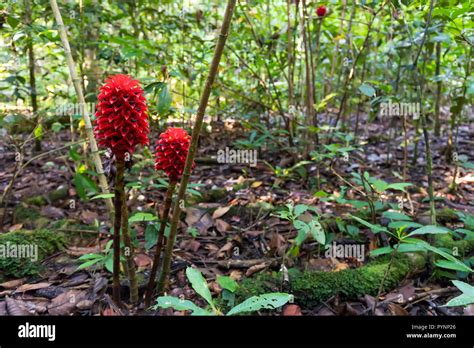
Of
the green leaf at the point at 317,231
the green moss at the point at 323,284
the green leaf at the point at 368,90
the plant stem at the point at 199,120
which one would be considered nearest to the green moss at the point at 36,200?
the plant stem at the point at 199,120

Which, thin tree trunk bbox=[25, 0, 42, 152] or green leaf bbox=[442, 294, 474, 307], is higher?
thin tree trunk bbox=[25, 0, 42, 152]

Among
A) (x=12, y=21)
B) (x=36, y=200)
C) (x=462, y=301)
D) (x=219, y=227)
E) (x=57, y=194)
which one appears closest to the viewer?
(x=462, y=301)

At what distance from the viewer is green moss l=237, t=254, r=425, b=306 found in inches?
85.3

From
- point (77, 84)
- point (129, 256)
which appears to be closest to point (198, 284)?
point (129, 256)

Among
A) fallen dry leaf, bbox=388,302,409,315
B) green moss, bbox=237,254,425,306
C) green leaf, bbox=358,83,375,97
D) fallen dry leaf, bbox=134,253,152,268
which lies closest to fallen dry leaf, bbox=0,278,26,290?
fallen dry leaf, bbox=134,253,152,268

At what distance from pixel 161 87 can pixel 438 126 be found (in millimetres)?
4431

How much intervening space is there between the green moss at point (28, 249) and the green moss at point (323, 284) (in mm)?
1396

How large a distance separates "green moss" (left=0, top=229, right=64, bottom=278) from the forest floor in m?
0.06

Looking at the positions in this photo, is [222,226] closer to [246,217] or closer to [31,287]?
[246,217]

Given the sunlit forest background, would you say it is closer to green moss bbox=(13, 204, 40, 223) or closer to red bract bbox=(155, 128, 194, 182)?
green moss bbox=(13, 204, 40, 223)

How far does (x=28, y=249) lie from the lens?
2561 millimetres

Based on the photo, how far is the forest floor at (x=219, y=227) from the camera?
2.16m

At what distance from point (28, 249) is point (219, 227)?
1334 mm

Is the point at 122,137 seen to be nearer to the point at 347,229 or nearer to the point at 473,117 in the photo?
the point at 347,229
